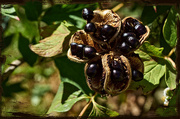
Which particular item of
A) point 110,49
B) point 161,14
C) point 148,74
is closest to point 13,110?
point 110,49

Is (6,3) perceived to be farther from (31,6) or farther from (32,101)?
(32,101)

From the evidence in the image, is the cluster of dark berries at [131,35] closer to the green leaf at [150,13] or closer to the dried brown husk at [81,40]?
the dried brown husk at [81,40]

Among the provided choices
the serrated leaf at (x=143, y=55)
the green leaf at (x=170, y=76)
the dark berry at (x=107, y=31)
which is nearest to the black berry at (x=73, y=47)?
the dark berry at (x=107, y=31)

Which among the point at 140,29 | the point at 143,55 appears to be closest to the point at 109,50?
the point at 140,29

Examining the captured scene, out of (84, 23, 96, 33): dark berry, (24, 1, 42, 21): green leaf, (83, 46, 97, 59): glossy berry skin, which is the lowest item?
(24, 1, 42, 21): green leaf

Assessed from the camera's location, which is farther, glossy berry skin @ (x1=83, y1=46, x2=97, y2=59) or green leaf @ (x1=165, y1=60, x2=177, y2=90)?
green leaf @ (x1=165, y1=60, x2=177, y2=90)

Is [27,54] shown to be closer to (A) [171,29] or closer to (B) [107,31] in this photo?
(B) [107,31]

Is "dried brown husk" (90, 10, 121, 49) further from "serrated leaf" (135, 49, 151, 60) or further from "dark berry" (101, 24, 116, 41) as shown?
"serrated leaf" (135, 49, 151, 60)

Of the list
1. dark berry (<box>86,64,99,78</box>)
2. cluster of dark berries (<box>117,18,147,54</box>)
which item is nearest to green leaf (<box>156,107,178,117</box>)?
cluster of dark berries (<box>117,18,147,54</box>)

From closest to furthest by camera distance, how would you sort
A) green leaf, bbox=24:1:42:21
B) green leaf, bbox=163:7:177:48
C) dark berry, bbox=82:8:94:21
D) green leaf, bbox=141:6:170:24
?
dark berry, bbox=82:8:94:21 → green leaf, bbox=163:7:177:48 → green leaf, bbox=141:6:170:24 → green leaf, bbox=24:1:42:21
